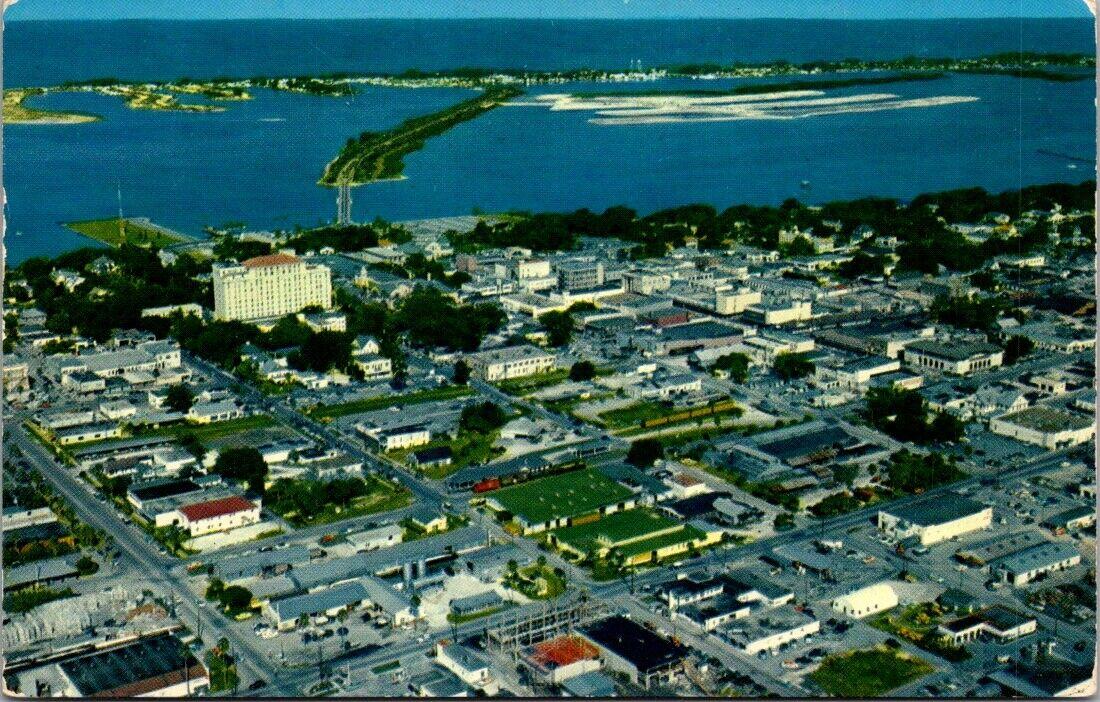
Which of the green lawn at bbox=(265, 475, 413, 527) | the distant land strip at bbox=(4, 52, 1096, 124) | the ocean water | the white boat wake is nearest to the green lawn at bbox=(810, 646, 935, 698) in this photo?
the green lawn at bbox=(265, 475, 413, 527)

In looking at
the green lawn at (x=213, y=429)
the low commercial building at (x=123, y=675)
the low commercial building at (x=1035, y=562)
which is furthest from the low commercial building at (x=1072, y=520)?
the green lawn at (x=213, y=429)

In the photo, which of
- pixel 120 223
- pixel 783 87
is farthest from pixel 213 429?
pixel 783 87

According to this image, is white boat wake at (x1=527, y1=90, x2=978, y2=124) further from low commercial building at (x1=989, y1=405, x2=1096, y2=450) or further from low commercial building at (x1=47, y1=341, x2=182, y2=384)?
low commercial building at (x1=989, y1=405, x2=1096, y2=450)

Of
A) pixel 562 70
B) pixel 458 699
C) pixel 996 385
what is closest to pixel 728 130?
pixel 562 70

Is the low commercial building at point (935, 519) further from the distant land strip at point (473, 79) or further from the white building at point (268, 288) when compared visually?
the distant land strip at point (473, 79)

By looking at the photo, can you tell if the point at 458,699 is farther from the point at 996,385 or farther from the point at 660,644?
the point at 996,385
